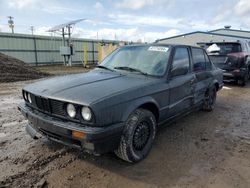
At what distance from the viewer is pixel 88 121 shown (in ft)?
8.43

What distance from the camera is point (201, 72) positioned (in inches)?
189

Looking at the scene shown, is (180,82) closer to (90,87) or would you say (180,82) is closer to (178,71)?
(178,71)

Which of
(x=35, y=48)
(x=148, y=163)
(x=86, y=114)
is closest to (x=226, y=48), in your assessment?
(x=148, y=163)

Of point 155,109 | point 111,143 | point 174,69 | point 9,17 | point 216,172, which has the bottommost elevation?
point 216,172

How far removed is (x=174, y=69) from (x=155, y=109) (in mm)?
849

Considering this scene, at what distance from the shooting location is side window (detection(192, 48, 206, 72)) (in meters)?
4.63

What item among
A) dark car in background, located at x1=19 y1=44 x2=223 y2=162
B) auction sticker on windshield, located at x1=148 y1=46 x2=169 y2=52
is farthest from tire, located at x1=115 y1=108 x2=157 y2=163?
auction sticker on windshield, located at x1=148 y1=46 x2=169 y2=52

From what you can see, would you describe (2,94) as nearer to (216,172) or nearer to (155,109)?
(155,109)

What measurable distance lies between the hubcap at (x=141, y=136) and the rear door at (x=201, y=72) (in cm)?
177

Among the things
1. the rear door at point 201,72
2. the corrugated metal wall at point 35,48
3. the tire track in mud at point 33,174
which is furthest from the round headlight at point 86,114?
the corrugated metal wall at point 35,48

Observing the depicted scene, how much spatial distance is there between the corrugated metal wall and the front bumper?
1839 cm

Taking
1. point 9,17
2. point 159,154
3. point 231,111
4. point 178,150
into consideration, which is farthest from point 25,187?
point 9,17

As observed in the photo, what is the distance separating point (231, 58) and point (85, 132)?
26.8 ft

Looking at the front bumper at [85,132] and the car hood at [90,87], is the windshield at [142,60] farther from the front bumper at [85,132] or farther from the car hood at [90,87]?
the front bumper at [85,132]
